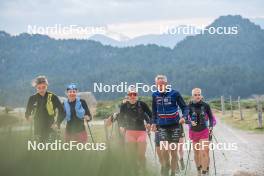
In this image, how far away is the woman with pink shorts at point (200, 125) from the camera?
30.7 feet

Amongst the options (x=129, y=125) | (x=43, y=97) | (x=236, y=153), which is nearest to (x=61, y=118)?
(x=43, y=97)

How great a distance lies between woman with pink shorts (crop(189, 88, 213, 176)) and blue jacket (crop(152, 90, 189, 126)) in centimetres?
39

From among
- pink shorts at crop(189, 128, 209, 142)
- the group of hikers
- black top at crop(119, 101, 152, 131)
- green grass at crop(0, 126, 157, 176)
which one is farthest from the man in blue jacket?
green grass at crop(0, 126, 157, 176)

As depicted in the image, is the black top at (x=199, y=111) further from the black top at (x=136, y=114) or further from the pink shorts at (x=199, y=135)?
the black top at (x=136, y=114)

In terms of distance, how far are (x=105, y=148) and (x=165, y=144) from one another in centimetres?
604

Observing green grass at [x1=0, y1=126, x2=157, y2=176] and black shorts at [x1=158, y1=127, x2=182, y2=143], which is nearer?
green grass at [x1=0, y1=126, x2=157, y2=176]

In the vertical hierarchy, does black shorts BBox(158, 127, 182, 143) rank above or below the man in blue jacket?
below

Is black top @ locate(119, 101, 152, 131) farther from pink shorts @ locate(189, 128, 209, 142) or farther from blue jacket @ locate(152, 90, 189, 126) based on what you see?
pink shorts @ locate(189, 128, 209, 142)

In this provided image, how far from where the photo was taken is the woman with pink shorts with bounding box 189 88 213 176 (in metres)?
9.37

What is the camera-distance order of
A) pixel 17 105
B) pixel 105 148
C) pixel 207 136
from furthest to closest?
pixel 207 136, pixel 105 148, pixel 17 105

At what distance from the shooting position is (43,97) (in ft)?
23.3

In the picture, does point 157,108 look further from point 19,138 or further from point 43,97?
point 19,138

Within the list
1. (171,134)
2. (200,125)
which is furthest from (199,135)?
(171,134)

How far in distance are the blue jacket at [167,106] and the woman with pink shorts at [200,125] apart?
15.4 inches
